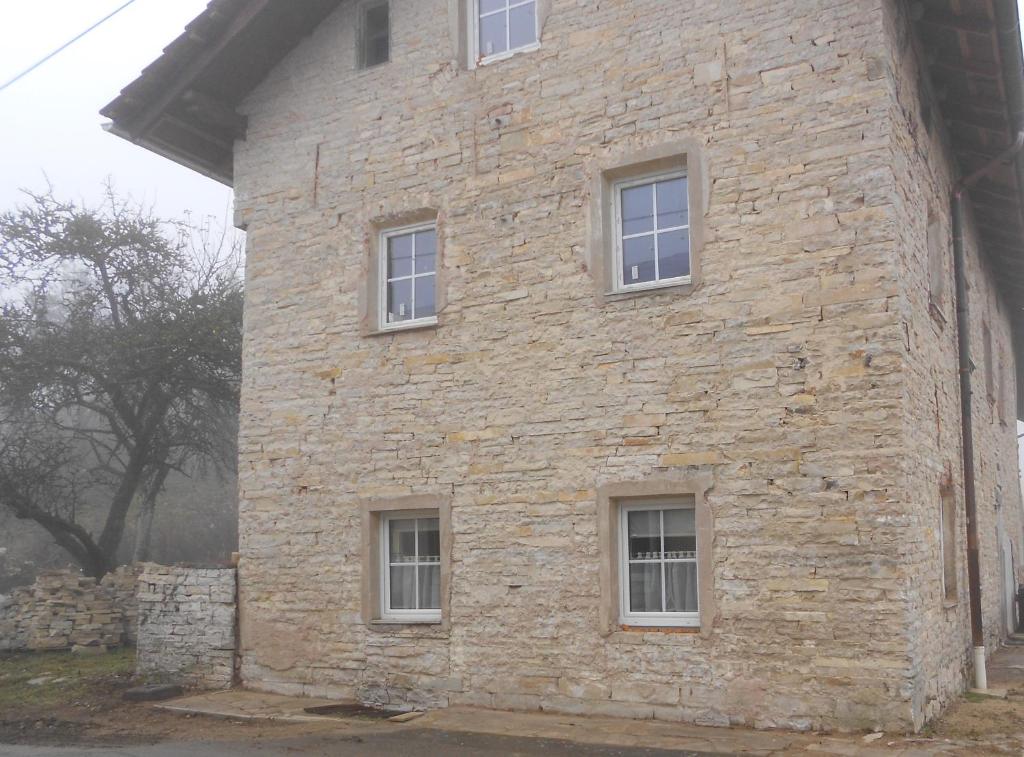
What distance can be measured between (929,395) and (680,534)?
8.34 ft

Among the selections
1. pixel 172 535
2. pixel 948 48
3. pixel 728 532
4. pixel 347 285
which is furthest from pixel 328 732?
pixel 172 535

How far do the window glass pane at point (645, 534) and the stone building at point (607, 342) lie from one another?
24mm

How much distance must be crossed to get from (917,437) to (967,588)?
2.97 m

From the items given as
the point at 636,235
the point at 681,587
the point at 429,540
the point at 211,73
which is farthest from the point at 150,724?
the point at 211,73

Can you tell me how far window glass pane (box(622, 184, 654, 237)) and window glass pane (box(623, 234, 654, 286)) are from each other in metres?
0.09

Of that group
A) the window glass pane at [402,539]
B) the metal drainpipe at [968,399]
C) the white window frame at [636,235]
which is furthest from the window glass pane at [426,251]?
the metal drainpipe at [968,399]

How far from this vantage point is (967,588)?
10805 mm

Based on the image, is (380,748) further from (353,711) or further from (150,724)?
(150,724)

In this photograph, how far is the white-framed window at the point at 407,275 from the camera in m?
10.6

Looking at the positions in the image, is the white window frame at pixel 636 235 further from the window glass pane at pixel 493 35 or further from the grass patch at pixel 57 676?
the grass patch at pixel 57 676

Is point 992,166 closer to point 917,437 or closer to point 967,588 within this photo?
point 917,437

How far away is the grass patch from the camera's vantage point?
11234 mm

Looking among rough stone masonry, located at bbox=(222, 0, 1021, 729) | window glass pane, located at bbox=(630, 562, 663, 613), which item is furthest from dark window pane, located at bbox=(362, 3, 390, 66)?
window glass pane, located at bbox=(630, 562, 663, 613)

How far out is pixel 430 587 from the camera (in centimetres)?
1020
